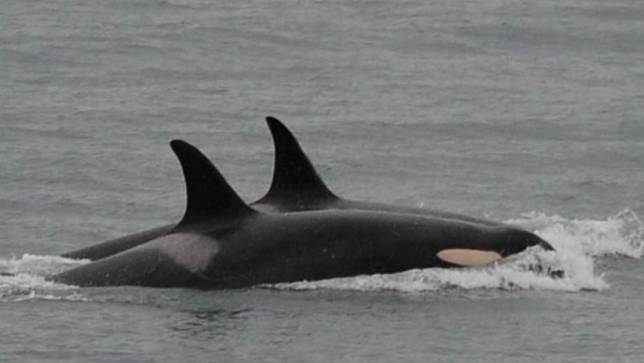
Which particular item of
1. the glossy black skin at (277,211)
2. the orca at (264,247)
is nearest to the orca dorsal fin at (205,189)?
the orca at (264,247)

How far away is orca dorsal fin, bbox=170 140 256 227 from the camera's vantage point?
18094mm

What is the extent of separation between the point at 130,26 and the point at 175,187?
35.9 ft

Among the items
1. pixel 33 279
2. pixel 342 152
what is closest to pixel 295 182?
pixel 33 279

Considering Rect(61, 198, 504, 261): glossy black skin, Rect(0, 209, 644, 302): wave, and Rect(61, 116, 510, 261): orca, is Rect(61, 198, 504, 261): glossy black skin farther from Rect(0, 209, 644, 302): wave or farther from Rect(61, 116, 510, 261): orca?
Rect(0, 209, 644, 302): wave

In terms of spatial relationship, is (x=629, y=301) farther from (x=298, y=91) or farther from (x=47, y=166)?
(x=298, y=91)

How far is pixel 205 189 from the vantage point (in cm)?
1817

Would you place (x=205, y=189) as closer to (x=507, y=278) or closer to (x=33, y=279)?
(x=33, y=279)

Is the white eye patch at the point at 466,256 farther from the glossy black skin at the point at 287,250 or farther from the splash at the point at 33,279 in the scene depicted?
the splash at the point at 33,279

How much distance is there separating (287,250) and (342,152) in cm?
821

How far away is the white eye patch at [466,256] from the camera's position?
1836 cm

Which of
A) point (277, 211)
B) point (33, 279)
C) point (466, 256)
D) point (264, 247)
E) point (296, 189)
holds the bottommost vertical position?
point (33, 279)

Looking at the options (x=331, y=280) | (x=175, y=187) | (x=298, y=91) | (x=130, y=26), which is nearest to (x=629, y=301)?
(x=331, y=280)

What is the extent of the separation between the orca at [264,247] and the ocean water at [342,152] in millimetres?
149

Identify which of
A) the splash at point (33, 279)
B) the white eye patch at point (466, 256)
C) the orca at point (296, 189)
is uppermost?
the orca at point (296, 189)
